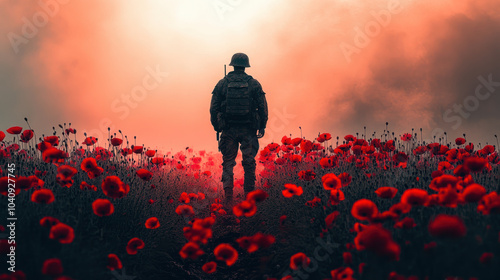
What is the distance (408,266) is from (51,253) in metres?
2.93

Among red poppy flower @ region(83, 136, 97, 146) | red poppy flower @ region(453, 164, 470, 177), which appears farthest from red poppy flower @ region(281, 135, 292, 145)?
red poppy flower @ region(453, 164, 470, 177)

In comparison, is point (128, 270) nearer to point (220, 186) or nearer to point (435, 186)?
point (435, 186)

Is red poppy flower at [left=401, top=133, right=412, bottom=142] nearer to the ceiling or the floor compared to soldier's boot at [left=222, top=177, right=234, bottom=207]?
nearer to the ceiling

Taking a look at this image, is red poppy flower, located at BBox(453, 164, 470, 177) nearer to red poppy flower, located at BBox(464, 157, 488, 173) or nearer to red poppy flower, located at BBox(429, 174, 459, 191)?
red poppy flower, located at BBox(464, 157, 488, 173)

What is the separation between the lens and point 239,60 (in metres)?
7.81

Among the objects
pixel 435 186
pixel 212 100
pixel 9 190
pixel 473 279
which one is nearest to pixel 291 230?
pixel 435 186

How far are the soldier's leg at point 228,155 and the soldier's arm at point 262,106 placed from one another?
628mm

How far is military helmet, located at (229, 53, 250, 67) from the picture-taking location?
25.6 ft

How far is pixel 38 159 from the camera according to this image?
21.3 feet

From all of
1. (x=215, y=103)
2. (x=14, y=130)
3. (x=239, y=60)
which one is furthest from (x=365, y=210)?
(x=239, y=60)

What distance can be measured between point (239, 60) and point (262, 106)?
3.34 ft

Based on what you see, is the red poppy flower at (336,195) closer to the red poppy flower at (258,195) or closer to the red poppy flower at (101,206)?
the red poppy flower at (258,195)

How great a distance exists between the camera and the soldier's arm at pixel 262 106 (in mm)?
7680

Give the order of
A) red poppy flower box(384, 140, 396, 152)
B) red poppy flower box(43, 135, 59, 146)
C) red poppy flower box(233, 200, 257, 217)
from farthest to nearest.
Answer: red poppy flower box(384, 140, 396, 152) → red poppy flower box(43, 135, 59, 146) → red poppy flower box(233, 200, 257, 217)
